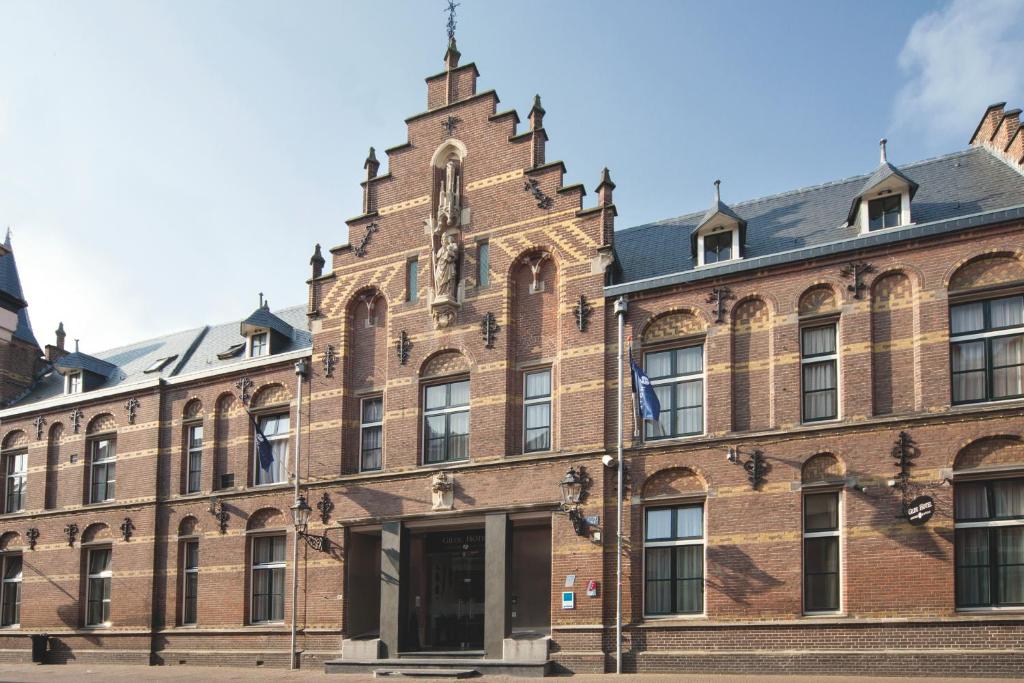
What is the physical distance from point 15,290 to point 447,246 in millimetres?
20871

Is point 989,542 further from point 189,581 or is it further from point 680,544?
point 189,581

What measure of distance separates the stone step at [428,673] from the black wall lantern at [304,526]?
144 inches

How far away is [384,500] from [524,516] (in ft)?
12.3

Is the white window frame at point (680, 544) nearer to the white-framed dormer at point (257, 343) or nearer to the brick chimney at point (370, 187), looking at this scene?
the brick chimney at point (370, 187)

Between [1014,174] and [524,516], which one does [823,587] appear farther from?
[1014,174]

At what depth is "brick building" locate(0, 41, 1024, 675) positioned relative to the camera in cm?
1898

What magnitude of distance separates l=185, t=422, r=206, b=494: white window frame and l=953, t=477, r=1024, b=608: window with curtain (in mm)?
19751

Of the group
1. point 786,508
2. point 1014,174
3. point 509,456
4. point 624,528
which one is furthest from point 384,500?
point 1014,174

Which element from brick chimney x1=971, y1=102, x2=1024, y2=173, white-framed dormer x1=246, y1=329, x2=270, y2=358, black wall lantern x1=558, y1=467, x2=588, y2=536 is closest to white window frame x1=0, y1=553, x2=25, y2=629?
white-framed dormer x1=246, y1=329, x2=270, y2=358

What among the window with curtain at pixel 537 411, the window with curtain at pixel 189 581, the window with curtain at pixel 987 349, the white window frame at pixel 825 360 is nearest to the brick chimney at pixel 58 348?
the window with curtain at pixel 189 581

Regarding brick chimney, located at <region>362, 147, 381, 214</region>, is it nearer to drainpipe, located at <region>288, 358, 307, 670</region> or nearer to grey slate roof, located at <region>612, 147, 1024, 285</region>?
drainpipe, located at <region>288, 358, 307, 670</region>

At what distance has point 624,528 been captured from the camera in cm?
2139

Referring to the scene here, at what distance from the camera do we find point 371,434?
84.0 feet

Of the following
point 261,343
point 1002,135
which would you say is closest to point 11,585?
point 261,343
